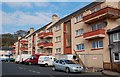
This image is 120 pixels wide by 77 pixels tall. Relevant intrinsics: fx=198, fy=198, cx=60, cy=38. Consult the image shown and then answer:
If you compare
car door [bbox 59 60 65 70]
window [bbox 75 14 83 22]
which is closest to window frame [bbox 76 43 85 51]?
window [bbox 75 14 83 22]

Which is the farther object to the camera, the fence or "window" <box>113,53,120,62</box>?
the fence

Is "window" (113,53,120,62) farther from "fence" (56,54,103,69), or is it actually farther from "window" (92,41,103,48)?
"window" (92,41,103,48)

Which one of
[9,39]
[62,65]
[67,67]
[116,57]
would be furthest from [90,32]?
[9,39]

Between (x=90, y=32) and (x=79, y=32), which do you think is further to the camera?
(x=79, y=32)

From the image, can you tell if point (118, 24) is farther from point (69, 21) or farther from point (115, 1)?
point (69, 21)

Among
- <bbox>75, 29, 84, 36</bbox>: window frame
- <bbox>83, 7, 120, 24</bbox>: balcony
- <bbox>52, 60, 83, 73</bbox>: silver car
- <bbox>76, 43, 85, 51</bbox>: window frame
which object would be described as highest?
<bbox>83, 7, 120, 24</bbox>: balcony

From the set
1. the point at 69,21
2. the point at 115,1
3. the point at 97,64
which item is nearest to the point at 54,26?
the point at 69,21

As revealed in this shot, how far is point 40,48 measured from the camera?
181 ft

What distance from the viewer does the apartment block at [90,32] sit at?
26.9 m

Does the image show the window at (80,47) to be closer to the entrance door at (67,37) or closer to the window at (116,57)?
the entrance door at (67,37)

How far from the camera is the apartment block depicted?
1058 inches

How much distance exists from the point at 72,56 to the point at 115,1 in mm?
10852

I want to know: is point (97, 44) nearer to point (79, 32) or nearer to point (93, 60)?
point (93, 60)

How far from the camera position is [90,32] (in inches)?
1148
